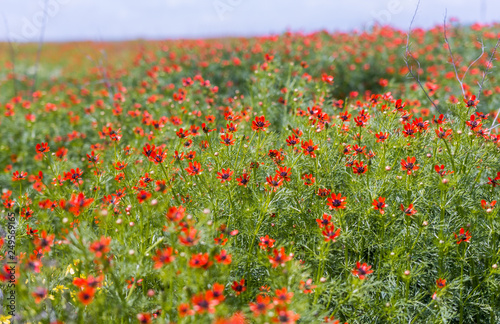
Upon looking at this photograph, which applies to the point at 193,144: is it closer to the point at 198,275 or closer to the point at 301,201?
the point at 301,201

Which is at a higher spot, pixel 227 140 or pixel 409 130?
pixel 409 130

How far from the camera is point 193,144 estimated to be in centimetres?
312

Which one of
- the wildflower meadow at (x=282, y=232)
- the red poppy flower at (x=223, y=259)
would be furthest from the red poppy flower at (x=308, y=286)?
the red poppy flower at (x=223, y=259)

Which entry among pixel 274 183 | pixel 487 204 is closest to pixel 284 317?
pixel 274 183

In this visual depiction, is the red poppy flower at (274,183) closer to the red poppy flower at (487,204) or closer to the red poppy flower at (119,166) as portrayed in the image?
the red poppy flower at (119,166)

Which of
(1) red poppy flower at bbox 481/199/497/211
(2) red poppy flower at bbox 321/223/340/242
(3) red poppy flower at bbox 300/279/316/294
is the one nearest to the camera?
(3) red poppy flower at bbox 300/279/316/294

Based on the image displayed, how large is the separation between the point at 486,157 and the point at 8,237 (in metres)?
3.42

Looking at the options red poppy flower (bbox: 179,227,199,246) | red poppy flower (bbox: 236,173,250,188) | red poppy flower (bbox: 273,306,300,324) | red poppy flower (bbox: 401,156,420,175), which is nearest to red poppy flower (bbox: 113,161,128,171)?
red poppy flower (bbox: 236,173,250,188)

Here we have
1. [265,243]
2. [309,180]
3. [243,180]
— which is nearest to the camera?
[265,243]

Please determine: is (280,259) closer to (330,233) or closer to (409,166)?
(330,233)

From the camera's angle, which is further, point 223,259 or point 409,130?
point 409,130

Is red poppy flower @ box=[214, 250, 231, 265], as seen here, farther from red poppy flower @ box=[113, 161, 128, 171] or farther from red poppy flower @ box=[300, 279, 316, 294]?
red poppy flower @ box=[113, 161, 128, 171]

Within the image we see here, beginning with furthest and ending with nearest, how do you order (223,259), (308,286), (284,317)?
(308,286) < (223,259) < (284,317)

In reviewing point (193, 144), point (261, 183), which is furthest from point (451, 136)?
point (193, 144)
